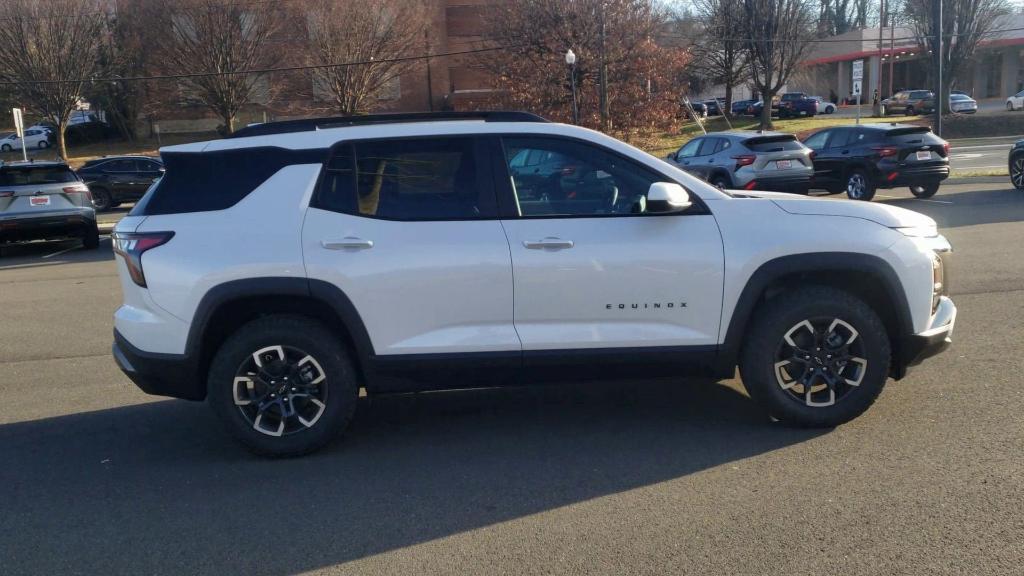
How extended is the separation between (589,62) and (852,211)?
32.2 m

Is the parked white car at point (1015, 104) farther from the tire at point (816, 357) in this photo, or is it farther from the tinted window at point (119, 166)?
the tire at point (816, 357)

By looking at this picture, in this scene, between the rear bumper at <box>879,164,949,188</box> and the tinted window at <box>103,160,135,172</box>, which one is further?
the tinted window at <box>103,160,135,172</box>

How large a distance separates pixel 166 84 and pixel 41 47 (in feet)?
18.9

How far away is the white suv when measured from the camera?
4.95 meters

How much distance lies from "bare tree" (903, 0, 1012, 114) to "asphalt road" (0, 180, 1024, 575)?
4677 cm

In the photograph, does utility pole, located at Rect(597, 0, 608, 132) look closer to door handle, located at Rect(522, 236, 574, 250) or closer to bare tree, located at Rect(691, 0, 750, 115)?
bare tree, located at Rect(691, 0, 750, 115)

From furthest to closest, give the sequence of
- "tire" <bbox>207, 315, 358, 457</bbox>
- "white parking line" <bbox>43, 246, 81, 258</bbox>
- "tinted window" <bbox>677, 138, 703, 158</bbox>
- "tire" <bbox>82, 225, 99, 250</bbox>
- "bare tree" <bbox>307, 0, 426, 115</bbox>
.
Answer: "bare tree" <bbox>307, 0, 426, 115</bbox> → "tinted window" <bbox>677, 138, 703, 158</bbox> → "white parking line" <bbox>43, 246, 81, 258</bbox> → "tire" <bbox>82, 225, 99, 250</bbox> → "tire" <bbox>207, 315, 358, 457</bbox>

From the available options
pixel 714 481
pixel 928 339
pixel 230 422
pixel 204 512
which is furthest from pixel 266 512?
pixel 928 339

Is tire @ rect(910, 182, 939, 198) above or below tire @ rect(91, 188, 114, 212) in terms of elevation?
below

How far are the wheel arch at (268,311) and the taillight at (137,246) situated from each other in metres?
0.42

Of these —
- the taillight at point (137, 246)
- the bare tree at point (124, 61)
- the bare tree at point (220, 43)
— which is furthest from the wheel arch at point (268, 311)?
the bare tree at point (124, 61)

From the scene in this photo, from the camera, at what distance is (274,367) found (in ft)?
16.5

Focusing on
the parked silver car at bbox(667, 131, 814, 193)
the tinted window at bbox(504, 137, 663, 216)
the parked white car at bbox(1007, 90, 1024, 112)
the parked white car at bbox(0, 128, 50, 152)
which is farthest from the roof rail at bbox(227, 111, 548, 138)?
the parked white car at bbox(1007, 90, 1024, 112)

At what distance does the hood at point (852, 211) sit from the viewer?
17.0ft
